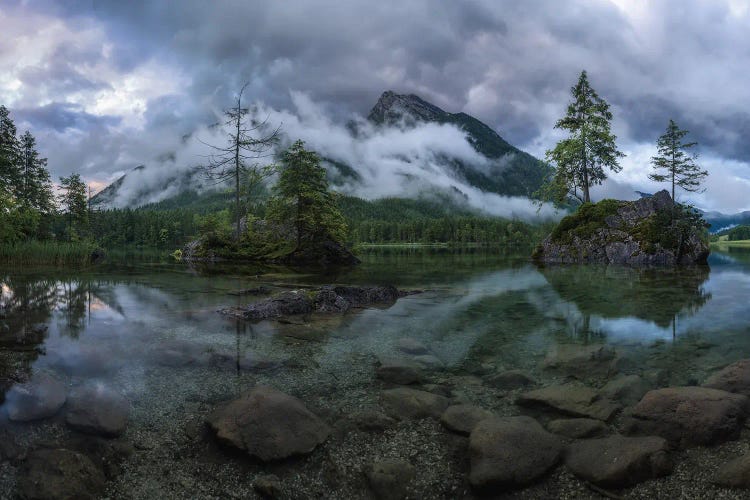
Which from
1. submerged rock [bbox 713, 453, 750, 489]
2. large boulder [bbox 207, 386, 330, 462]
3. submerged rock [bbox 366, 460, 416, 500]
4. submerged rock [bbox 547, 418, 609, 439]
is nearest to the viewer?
submerged rock [bbox 713, 453, 750, 489]

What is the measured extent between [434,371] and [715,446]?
4.34 m

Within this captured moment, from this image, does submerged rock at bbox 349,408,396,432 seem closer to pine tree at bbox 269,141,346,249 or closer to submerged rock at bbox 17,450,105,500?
submerged rock at bbox 17,450,105,500

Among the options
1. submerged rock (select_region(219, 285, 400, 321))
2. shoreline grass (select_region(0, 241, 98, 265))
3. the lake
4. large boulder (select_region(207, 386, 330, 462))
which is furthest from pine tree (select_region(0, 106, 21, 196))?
large boulder (select_region(207, 386, 330, 462))

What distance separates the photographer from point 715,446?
17.1 ft

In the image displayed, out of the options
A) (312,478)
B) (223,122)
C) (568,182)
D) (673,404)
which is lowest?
(312,478)

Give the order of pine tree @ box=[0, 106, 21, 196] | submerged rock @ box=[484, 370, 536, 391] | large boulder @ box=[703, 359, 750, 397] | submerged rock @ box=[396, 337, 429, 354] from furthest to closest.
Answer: pine tree @ box=[0, 106, 21, 196] → submerged rock @ box=[396, 337, 429, 354] → submerged rock @ box=[484, 370, 536, 391] → large boulder @ box=[703, 359, 750, 397]

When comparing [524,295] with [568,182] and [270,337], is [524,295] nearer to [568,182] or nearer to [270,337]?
[270,337]

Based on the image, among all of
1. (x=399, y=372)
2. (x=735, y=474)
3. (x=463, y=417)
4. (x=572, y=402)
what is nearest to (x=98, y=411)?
(x=399, y=372)

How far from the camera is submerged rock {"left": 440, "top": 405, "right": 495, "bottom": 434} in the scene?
5.76 m

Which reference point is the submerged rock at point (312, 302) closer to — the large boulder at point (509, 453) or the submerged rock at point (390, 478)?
the submerged rock at point (390, 478)

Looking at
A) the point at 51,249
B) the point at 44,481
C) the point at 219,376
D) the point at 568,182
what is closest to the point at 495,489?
the point at 44,481

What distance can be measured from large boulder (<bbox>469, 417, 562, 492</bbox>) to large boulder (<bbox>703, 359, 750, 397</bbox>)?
3897 millimetres

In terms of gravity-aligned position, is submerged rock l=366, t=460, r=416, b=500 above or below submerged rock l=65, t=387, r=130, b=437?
below

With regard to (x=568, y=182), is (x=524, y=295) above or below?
below
